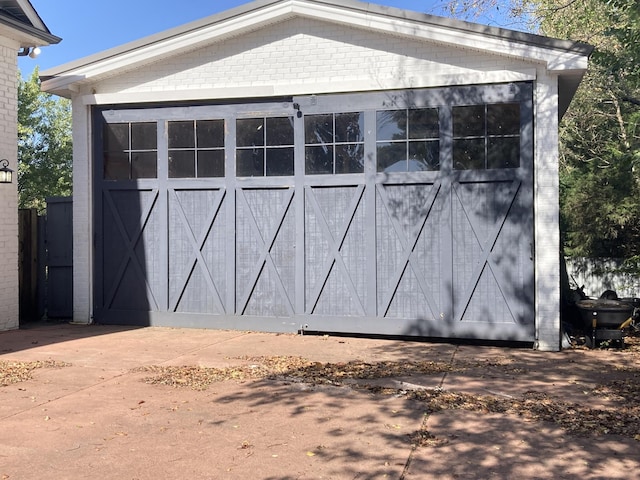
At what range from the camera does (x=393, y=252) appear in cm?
876

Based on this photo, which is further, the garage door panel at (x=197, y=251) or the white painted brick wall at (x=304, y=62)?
the garage door panel at (x=197, y=251)

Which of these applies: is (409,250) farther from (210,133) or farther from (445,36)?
(210,133)

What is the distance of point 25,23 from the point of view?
9.30m

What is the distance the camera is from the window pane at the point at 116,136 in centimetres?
987

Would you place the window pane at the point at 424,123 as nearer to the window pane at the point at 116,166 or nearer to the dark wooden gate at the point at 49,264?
the window pane at the point at 116,166

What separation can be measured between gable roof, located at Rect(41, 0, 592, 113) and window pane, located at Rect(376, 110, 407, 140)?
111cm

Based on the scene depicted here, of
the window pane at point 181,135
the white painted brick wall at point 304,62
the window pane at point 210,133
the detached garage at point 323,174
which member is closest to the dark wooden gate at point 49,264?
the detached garage at point 323,174

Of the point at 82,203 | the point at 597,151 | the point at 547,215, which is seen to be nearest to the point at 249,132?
the point at 82,203

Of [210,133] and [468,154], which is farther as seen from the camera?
[210,133]

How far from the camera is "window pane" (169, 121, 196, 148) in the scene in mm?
9594

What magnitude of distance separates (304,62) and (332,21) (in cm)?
72

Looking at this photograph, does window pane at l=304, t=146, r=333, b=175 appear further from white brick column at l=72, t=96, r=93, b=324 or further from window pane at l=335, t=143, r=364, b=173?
white brick column at l=72, t=96, r=93, b=324

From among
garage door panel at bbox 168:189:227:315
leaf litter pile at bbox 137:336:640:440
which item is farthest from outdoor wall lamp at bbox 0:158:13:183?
leaf litter pile at bbox 137:336:640:440

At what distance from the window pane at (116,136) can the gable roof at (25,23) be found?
1.64 metres
